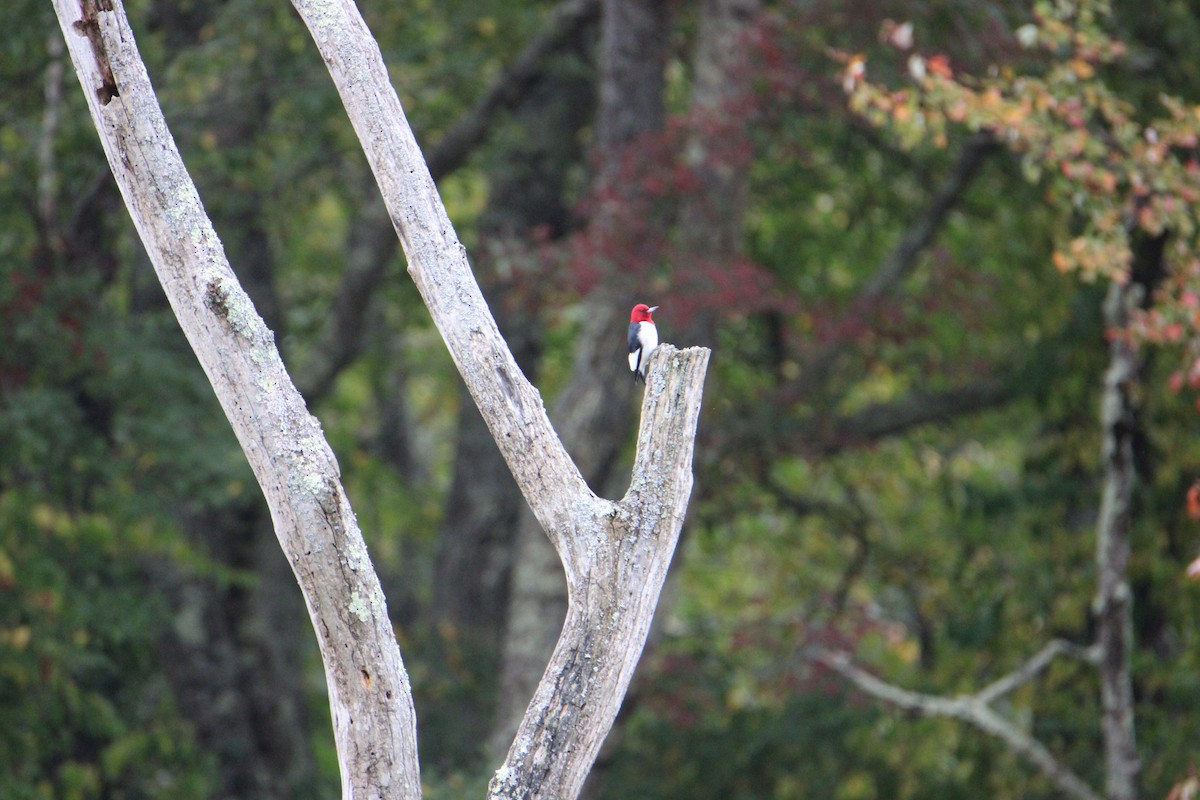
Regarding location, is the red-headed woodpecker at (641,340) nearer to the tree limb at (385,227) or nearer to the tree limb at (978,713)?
the tree limb at (978,713)

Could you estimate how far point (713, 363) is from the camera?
9.38 m

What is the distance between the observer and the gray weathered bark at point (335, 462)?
3.31 meters

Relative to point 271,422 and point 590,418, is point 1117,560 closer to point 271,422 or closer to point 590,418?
point 590,418

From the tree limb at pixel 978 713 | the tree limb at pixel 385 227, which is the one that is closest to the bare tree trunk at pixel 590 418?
the tree limb at pixel 385 227

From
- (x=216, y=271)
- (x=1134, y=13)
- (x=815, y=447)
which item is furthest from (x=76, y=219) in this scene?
(x=1134, y=13)

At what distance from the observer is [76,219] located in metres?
8.19

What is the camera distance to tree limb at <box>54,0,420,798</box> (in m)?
3.30

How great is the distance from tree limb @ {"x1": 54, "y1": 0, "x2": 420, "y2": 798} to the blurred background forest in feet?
10.7

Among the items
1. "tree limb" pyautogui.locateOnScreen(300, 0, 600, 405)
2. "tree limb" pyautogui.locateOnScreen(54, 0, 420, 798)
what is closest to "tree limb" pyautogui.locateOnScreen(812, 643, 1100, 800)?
"tree limb" pyautogui.locateOnScreen(54, 0, 420, 798)

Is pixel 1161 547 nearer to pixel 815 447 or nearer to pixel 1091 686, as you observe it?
pixel 1091 686

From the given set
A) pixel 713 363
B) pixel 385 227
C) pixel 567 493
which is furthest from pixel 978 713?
pixel 385 227

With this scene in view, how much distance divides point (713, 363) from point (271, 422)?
6243mm

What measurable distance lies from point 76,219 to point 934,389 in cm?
580

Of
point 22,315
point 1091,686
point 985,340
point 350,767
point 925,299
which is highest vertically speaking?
point 350,767
